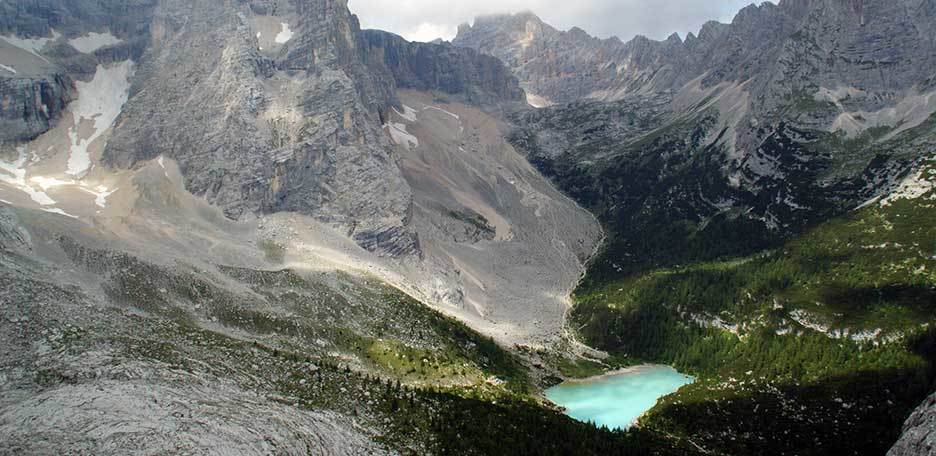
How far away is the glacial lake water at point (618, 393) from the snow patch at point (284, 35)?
99695mm

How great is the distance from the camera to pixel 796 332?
384 ft

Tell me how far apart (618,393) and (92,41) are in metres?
138

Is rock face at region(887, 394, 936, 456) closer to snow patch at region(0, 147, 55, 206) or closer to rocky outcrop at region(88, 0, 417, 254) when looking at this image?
rocky outcrop at region(88, 0, 417, 254)

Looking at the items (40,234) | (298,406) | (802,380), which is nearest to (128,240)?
(40,234)

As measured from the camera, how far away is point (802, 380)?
329 ft

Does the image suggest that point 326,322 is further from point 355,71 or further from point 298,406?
point 355,71

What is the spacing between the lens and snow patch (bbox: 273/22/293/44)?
162 meters

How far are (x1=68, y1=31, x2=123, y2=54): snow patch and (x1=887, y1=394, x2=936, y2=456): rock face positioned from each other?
168497mm

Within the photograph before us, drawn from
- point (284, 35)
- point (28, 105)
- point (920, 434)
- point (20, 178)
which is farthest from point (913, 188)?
point (28, 105)

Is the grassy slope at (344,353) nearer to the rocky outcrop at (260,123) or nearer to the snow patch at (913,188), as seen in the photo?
the rocky outcrop at (260,123)

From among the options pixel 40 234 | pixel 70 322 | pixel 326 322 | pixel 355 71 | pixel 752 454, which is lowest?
pixel 752 454

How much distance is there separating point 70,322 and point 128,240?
34.9 meters

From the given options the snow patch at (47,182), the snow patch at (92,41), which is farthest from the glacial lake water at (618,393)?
the snow patch at (92,41)

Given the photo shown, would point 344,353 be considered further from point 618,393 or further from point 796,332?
point 796,332
